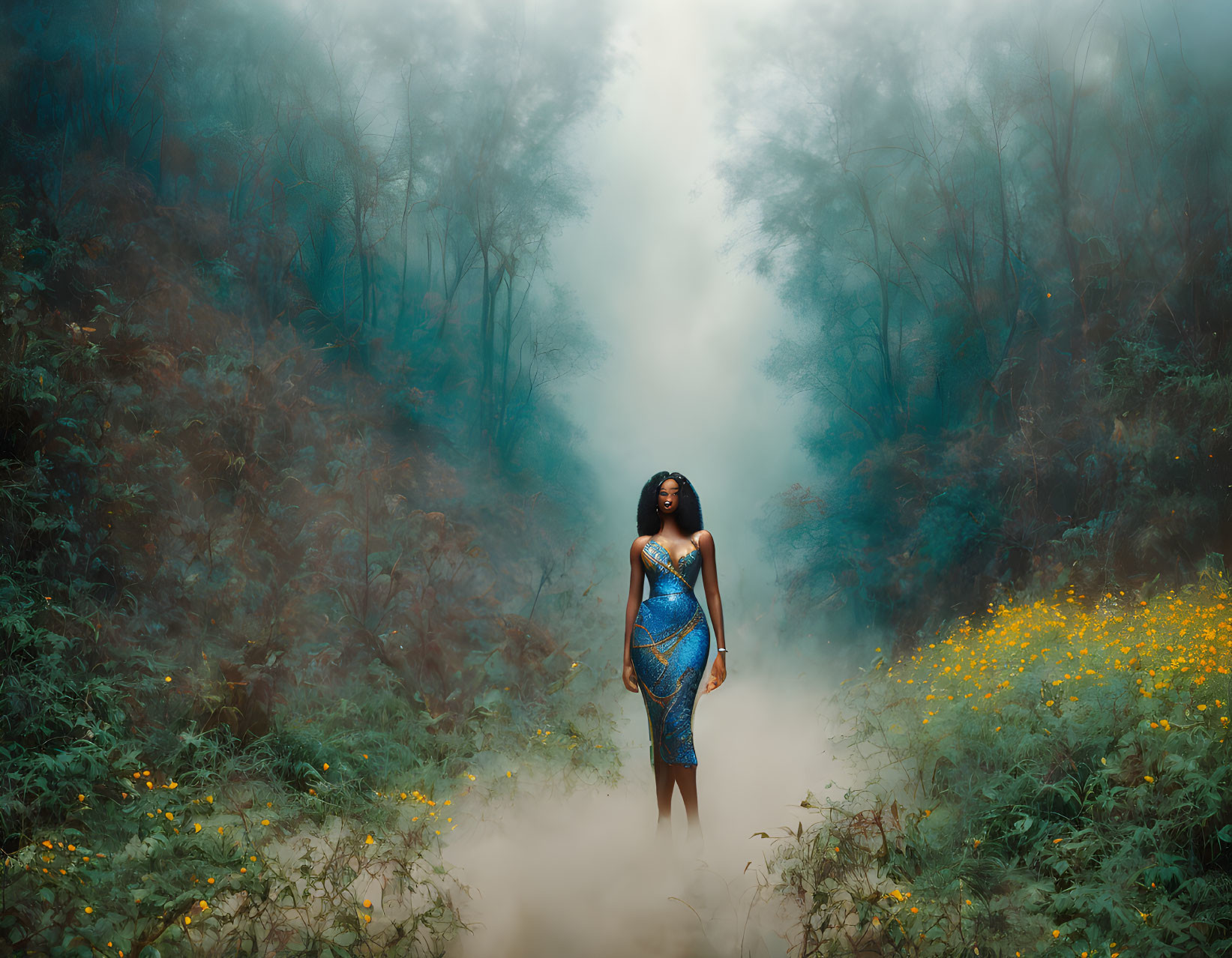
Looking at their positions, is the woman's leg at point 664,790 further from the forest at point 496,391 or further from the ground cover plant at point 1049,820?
the forest at point 496,391

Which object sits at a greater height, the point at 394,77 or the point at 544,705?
the point at 394,77

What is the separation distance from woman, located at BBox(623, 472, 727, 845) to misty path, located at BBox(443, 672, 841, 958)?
0.35 metres

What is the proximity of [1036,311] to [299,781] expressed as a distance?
7.71 metres

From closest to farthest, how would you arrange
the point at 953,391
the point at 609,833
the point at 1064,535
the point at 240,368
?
1. the point at 609,833
2. the point at 240,368
3. the point at 1064,535
4. the point at 953,391

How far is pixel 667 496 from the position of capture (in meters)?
4.84

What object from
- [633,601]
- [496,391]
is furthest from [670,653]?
[496,391]

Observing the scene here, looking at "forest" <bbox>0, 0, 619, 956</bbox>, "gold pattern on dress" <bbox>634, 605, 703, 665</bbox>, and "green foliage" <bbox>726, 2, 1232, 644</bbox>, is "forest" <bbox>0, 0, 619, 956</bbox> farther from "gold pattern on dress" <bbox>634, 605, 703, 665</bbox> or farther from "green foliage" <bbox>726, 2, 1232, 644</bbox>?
"green foliage" <bbox>726, 2, 1232, 644</bbox>

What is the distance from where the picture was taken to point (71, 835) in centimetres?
448

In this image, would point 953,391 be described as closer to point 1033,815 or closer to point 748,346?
point 748,346

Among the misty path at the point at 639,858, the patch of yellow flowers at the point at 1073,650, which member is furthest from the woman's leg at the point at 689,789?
the patch of yellow flowers at the point at 1073,650

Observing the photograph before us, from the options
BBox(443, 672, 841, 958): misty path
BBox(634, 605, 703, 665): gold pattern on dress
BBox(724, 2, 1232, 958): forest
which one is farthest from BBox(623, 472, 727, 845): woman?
BBox(724, 2, 1232, 958): forest

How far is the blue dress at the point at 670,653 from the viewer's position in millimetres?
4676

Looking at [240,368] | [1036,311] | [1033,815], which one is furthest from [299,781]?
A: [1036,311]

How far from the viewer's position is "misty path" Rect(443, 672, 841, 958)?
400cm
